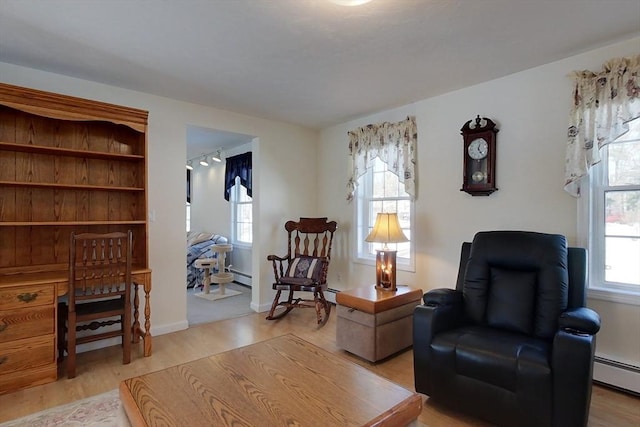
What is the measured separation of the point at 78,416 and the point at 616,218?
12.5 feet

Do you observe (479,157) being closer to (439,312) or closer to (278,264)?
(439,312)

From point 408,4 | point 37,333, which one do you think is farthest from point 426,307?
point 37,333

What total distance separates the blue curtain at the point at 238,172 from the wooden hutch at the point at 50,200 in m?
2.16

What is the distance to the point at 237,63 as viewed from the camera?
2.62m

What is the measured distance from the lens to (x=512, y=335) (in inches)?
80.7

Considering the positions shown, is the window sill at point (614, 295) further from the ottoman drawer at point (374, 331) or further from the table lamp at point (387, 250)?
the table lamp at point (387, 250)

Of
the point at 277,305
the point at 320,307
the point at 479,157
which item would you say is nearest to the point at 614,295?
the point at 479,157

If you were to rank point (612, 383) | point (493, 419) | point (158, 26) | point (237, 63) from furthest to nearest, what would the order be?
point (237, 63)
point (612, 383)
point (158, 26)
point (493, 419)

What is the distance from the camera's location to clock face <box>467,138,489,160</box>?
9.79 ft

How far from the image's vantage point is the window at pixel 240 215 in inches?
226

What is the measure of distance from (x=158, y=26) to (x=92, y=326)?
233 cm

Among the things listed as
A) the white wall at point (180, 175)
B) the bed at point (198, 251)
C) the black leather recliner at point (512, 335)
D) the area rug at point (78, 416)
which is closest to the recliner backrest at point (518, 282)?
the black leather recliner at point (512, 335)

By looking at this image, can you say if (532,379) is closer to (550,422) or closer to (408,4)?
(550,422)

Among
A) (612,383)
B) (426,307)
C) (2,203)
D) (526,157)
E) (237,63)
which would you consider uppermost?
(237,63)
